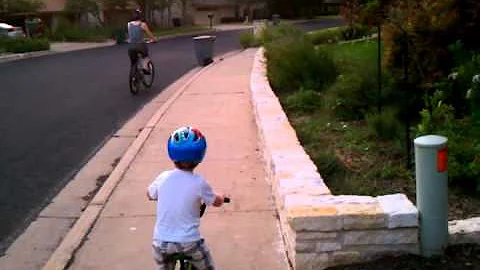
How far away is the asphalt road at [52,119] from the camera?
25.5 ft

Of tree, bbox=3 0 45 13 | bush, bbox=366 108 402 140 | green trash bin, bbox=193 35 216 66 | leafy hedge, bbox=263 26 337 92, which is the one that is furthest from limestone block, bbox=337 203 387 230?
tree, bbox=3 0 45 13

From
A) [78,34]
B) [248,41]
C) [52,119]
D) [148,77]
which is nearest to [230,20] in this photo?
[78,34]

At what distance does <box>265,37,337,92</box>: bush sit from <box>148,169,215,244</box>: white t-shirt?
8190 millimetres

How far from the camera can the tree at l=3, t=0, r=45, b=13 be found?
42.5m

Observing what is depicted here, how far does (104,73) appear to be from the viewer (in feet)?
67.8

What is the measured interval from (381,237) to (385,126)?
3.55 metres

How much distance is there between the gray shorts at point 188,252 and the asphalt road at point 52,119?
7.79 ft

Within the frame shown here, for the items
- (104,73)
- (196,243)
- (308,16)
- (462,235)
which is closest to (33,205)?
(196,243)

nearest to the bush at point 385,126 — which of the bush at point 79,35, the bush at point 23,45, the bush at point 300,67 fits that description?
the bush at point 300,67

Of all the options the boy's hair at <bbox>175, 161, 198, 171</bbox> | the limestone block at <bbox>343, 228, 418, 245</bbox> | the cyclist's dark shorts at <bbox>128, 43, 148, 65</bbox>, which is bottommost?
the limestone block at <bbox>343, 228, 418, 245</bbox>

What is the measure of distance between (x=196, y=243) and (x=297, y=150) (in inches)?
116

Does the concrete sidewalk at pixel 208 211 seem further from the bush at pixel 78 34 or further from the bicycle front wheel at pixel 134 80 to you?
the bush at pixel 78 34

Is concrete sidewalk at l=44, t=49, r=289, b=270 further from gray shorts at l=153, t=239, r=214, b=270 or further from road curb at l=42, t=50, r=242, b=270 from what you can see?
gray shorts at l=153, t=239, r=214, b=270

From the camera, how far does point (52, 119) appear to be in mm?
12484
